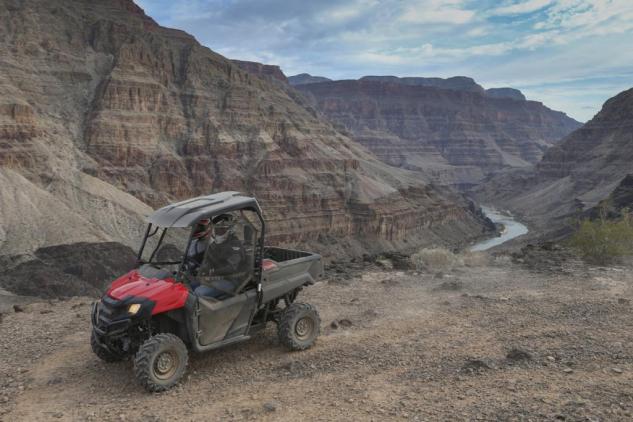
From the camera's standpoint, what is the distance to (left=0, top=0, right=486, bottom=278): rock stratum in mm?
40250

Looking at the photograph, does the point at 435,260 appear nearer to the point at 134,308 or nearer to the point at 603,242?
the point at 603,242

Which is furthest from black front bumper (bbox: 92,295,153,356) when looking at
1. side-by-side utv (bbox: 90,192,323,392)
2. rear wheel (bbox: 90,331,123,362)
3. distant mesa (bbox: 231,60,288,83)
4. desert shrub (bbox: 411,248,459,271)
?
distant mesa (bbox: 231,60,288,83)

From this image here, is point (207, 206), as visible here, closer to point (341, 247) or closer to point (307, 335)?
point (307, 335)

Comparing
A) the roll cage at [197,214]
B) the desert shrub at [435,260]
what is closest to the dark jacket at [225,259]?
the roll cage at [197,214]

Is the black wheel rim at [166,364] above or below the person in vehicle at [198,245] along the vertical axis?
below

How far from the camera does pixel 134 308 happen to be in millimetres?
5875

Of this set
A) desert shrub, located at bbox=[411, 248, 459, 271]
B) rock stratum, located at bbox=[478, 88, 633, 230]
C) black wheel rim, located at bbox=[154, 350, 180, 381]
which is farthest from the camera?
rock stratum, located at bbox=[478, 88, 633, 230]

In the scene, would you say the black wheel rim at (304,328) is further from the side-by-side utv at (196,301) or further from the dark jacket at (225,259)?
the dark jacket at (225,259)

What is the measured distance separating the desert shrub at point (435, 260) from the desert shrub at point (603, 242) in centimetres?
409

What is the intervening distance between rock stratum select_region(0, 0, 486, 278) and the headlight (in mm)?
30694

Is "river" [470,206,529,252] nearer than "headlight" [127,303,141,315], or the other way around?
"headlight" [127,303,141,315]

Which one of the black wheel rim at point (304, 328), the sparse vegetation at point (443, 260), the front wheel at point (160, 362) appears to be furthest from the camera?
the sparse vegetation at point (443, 260)

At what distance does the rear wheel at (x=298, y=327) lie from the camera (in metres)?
7.34

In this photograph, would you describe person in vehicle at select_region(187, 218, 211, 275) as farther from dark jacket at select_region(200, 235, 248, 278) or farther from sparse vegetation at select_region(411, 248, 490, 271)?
sparse vegetation at select_region(411, 248, 490, 271)
